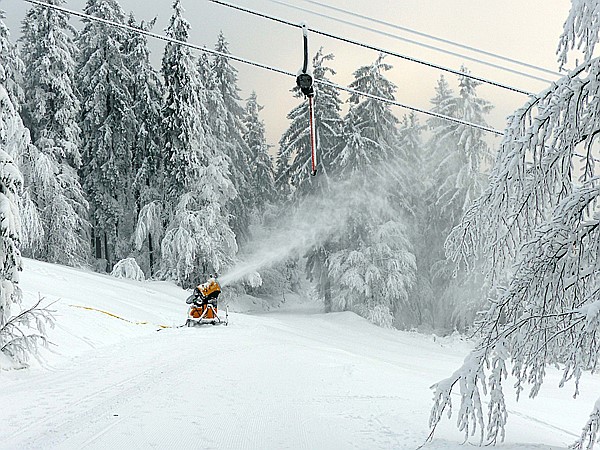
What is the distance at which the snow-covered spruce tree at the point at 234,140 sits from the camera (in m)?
34.8

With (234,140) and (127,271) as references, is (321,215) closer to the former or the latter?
(234,140)

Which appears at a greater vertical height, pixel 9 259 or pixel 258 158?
pixel 258 158

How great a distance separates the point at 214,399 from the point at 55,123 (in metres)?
26.2

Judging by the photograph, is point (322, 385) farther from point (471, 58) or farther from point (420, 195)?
point (420, 195)

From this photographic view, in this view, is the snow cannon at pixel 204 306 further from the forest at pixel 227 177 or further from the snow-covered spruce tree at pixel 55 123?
the snow-covered spruce tree at pixel 55 123

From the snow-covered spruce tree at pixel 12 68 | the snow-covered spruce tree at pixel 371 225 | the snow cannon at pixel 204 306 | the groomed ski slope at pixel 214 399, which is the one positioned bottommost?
the groomed ski slope at pixel 214 399

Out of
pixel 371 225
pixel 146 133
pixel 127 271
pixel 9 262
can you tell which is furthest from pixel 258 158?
pixel 9 262

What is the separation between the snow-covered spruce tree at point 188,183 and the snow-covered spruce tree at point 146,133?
2.03 meters

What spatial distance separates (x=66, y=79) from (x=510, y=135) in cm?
2839

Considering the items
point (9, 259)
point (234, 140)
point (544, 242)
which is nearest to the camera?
point (544, 242)

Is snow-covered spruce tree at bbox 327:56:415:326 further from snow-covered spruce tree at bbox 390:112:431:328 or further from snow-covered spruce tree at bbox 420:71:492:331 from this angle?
snow-covered spruce tree at bbox 420:71:492:331

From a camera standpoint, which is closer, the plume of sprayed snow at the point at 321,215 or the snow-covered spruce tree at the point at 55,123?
the snow-covered spruce tree at the point at 55,123

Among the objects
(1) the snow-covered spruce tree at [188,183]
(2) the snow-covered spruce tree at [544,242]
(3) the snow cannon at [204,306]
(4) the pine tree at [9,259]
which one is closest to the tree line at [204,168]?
(1) the snow-covered spruce tree at [188,183]

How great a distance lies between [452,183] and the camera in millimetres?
29891
